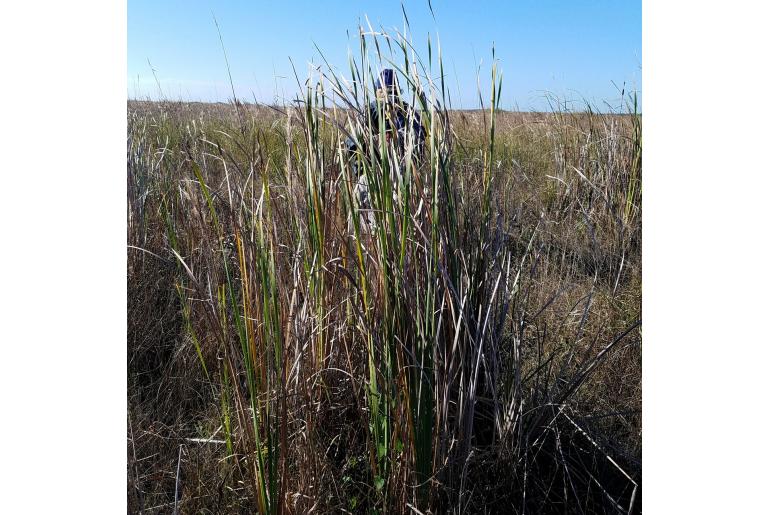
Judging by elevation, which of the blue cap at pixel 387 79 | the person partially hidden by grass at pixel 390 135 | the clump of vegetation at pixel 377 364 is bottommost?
the clump of vegetation at pixel 377 364

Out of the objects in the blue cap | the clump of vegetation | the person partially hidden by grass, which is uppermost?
the blue cap

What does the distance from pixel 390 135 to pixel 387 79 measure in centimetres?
21

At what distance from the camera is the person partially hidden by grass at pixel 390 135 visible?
0.98 m

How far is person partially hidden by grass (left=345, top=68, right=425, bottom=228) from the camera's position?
98cm

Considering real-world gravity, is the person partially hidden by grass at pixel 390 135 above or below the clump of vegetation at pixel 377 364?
above

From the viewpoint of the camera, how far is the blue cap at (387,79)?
3.37 ft

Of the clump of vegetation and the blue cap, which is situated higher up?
the blue cap

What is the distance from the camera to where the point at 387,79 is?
3.99 ft
